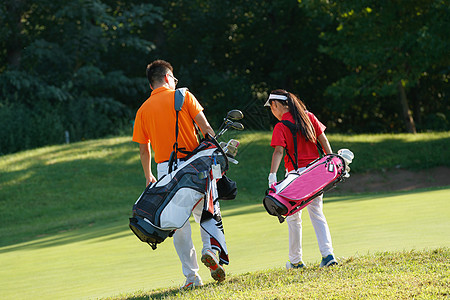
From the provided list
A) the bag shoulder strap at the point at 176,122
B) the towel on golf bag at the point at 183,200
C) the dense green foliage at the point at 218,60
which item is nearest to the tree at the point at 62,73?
the dense green foliage at the point at 218,60

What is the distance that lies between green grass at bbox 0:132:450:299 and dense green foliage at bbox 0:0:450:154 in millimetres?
3719

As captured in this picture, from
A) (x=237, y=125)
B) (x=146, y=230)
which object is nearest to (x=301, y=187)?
(x=237, y=125)

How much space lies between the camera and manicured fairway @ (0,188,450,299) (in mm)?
7051

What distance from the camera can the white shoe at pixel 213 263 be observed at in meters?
5.65

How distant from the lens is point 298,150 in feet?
21.2

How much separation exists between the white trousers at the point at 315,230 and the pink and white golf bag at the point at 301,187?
210mm

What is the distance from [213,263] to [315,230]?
1.29 metres

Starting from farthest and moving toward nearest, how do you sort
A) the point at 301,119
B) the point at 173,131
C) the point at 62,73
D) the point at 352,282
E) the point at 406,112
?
the point at 62,73 → the point at 406,112 → the point at 301,119 → the point at 173,131 → the point at 352,282

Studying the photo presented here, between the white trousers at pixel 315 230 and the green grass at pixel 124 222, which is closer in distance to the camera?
the white trousers at pixel 315 230

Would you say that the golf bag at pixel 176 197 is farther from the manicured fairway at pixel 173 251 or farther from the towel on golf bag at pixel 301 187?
the manicured fairway at pixel 173 251

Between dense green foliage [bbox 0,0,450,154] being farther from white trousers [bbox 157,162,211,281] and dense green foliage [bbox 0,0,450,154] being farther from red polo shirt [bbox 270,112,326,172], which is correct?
white trousers [bbox 157,162,211,281]

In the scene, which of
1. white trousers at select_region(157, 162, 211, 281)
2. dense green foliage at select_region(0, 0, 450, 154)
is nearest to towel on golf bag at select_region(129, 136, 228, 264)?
white trousers at select_region(157, 162, 211, 281)

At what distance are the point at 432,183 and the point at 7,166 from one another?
45.2 feet

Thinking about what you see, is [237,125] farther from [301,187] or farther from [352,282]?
[352,282]
